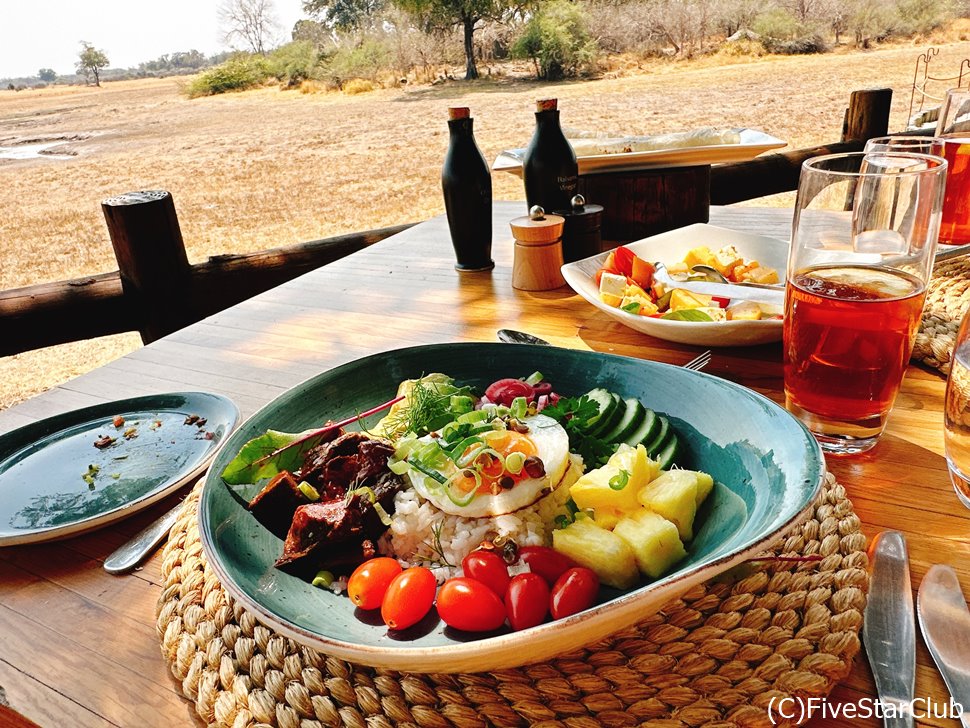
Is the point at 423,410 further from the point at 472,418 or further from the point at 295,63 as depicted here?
the point at 295,63

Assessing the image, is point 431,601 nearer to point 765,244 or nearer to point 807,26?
point 765,244

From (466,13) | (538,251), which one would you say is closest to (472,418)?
(538,251)

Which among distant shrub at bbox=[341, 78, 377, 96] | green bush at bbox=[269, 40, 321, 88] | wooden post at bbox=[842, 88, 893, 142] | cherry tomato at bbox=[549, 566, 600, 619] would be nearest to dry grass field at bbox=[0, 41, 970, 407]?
distant shrub at bbox=[341, 78, 377, 96]

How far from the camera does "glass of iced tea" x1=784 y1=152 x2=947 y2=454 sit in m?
0.80

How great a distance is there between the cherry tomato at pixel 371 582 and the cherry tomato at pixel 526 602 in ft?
0.44

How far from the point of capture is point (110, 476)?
→ 1.01 meters

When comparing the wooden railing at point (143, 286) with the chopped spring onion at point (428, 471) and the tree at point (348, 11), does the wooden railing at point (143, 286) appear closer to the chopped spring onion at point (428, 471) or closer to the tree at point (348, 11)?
the chopped spring onion at point (428, 471)

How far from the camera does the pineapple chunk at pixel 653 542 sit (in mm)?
678

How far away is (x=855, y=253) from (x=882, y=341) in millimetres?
118

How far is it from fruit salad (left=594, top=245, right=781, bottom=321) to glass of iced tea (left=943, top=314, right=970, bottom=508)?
433 mm

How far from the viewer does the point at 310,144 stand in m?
12.5

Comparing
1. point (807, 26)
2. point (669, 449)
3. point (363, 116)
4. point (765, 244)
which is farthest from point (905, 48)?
point (669, 449)

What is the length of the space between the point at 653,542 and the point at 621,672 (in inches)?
5.1

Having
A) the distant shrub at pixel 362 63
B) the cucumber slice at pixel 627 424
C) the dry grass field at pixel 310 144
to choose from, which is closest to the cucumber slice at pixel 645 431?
the cucumber slice at pixel 627 424
